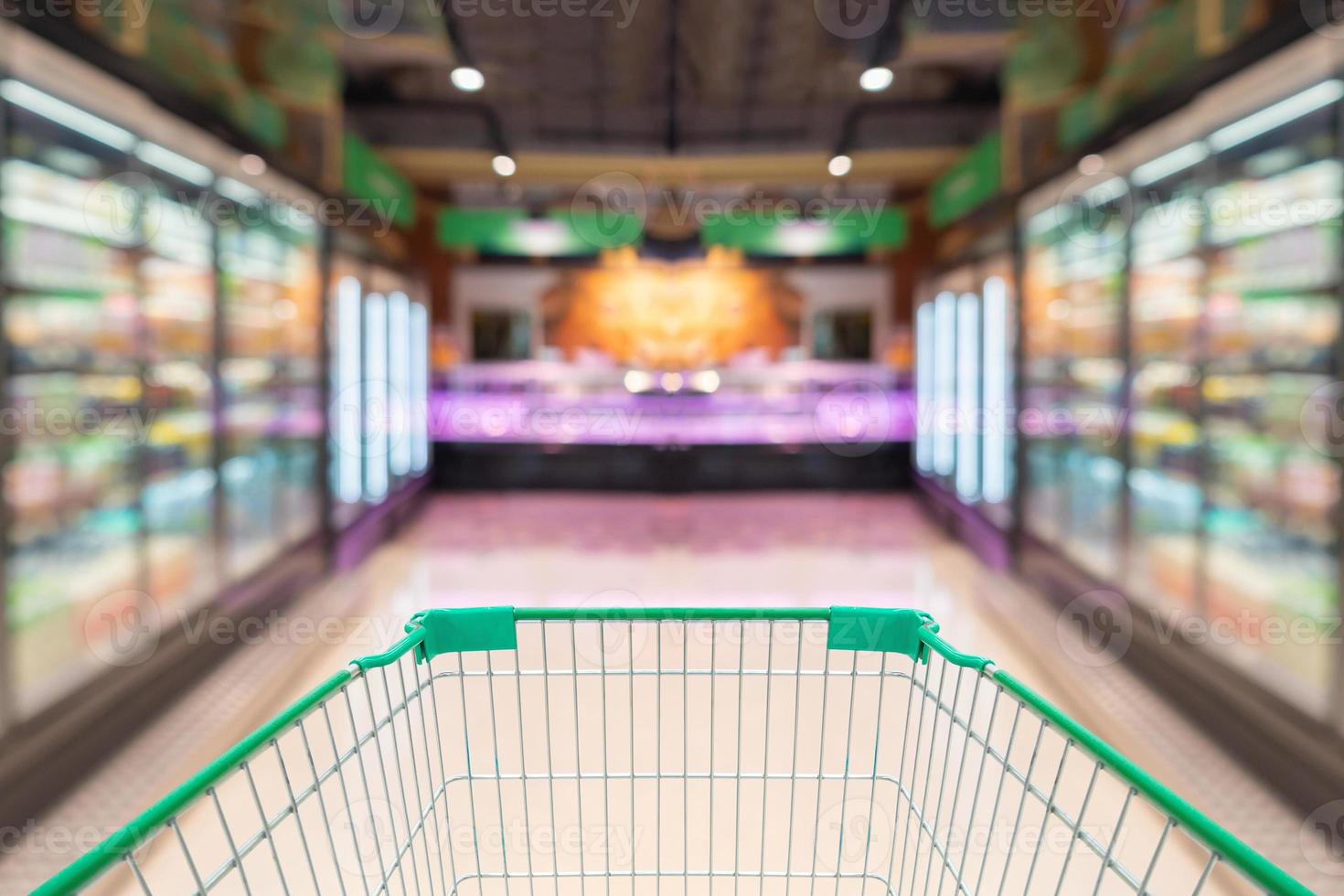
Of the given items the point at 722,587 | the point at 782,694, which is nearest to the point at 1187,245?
the point at 782,694

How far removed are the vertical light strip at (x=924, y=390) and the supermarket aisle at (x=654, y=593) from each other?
51cm

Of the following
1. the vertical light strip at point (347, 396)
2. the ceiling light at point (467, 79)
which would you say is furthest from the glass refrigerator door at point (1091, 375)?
the vertical light strip at point (347, 396)

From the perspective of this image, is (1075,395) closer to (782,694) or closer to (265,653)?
(782,694)

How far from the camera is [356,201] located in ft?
18.2

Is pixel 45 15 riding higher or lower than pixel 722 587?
higher

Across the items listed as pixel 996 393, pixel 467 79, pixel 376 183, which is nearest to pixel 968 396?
pixel 996 393

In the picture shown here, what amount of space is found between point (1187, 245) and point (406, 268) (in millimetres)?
5956

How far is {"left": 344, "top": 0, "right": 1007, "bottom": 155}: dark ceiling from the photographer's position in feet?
11.6

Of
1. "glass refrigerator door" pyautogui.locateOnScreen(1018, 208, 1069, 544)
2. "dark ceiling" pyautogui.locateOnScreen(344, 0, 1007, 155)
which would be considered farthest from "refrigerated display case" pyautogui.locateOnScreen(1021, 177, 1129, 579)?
"dark ceiling" pyautogui.locateOnScreen(344, 0, 1007, 155)

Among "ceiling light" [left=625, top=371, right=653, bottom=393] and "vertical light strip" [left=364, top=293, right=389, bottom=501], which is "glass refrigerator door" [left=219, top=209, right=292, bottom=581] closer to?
"vertical light strip" [left=364, top=293, right=389, bottom=501]

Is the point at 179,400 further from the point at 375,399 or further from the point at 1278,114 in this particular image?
the point at 1278,114

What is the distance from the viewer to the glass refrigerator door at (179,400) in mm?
3236

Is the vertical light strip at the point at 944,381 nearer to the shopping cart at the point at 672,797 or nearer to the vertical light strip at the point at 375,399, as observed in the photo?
the shopping cart at the point at 672,797

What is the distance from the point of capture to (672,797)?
2.42m
